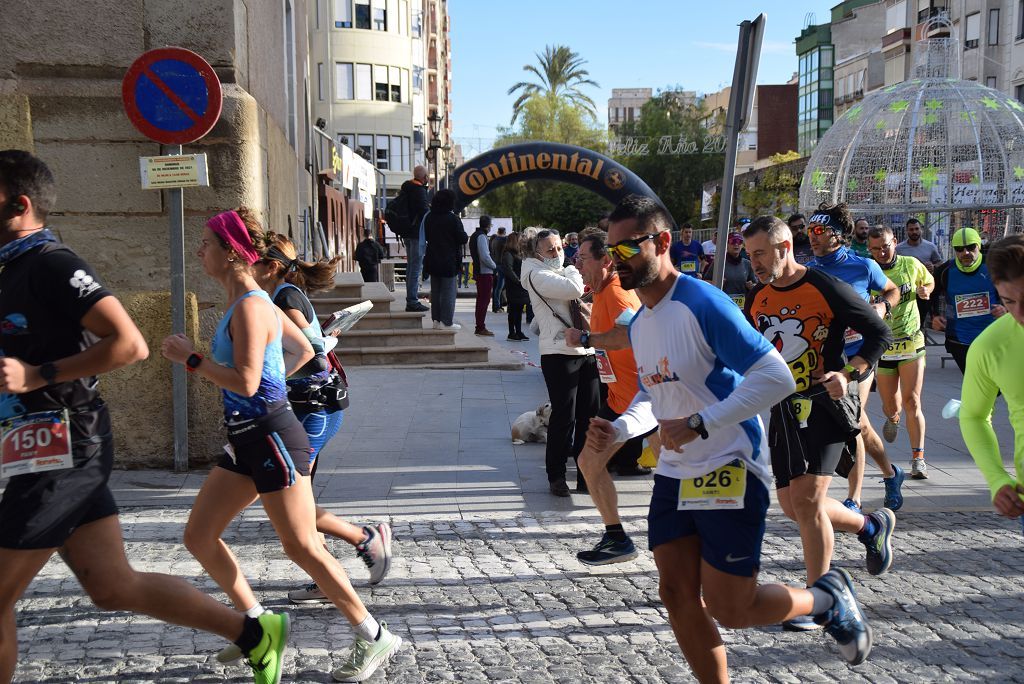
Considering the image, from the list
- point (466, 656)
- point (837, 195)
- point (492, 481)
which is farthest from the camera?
point (837, 195)

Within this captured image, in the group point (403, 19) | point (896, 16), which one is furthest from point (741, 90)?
point (896, 16)

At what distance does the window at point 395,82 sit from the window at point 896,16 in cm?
2802

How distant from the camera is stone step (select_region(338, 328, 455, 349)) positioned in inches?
559

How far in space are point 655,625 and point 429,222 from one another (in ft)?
36.5

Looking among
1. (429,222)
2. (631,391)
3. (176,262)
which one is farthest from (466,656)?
(429,222)

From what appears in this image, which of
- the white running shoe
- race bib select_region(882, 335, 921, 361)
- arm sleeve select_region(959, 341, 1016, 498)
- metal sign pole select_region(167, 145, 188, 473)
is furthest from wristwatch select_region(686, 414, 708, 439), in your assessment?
metal sign pole select_region(167, 145, 188, 473)

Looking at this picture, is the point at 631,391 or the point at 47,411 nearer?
the point at 47,411

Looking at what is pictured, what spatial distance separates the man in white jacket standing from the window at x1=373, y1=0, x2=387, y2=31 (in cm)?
5509

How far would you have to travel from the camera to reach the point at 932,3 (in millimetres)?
53656

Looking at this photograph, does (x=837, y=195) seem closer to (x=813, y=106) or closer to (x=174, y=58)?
(x=174, y=58)

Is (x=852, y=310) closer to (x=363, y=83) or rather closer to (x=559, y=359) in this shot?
(x=559, y=359)

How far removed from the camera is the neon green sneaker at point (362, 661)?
4043 mm

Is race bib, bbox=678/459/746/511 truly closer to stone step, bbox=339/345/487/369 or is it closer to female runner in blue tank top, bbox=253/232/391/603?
female runner in blue tank top, bbox=253/232/391/603

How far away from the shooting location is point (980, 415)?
362 centimetres
